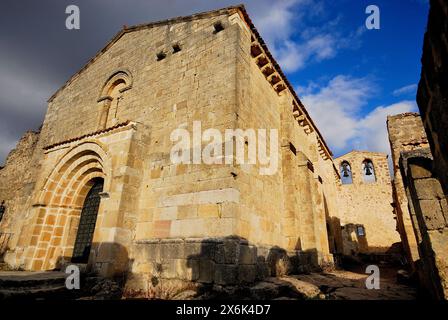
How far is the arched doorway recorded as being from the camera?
7.31 metres

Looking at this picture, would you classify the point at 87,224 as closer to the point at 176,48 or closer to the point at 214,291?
the point at 214,291

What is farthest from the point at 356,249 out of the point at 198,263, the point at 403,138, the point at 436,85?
the point at 436,85

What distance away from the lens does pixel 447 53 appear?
1.64 m

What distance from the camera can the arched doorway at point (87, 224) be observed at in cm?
731

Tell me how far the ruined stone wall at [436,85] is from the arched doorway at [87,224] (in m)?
7.49

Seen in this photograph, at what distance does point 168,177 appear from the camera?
5.95 m

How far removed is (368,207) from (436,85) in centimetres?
2135

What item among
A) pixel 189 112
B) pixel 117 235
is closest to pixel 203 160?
Result: pixel 189 112

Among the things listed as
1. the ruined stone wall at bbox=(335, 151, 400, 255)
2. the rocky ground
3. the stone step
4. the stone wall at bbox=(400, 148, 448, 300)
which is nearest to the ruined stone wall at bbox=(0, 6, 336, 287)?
the rocky ground

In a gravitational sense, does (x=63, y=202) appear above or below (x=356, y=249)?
above

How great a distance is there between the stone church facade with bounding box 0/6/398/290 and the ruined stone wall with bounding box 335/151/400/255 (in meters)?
12.9

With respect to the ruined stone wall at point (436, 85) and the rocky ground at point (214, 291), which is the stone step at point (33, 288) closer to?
the rocky ground at point (214, 291)

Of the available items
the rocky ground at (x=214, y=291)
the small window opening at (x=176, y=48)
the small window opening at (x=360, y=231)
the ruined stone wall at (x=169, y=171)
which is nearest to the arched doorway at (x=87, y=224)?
the ruined stone wall at (x=169, y=171)

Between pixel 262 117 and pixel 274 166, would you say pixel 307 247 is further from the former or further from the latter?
pixel 262 117
